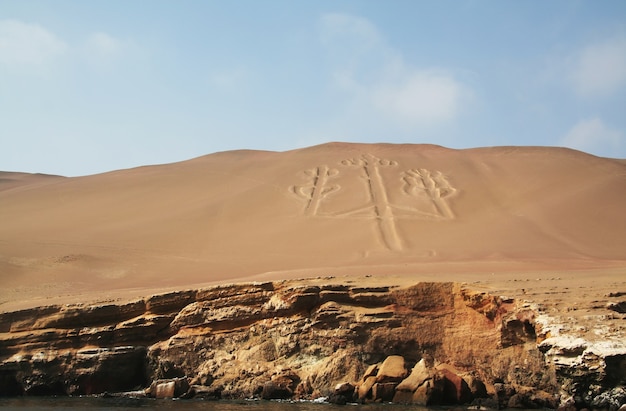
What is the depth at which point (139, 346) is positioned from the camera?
1788 cm

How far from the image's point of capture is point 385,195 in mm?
34562

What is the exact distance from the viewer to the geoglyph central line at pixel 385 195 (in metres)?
31.1

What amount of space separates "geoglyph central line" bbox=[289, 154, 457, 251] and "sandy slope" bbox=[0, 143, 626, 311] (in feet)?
0.34

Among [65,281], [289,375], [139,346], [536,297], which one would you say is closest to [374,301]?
[289,375]

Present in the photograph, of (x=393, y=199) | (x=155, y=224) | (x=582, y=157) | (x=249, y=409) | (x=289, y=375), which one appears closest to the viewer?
(x=249, y=409)

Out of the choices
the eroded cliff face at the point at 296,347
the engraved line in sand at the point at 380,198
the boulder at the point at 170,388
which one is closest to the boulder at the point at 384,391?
the eroded cliff face at the point at 296,347

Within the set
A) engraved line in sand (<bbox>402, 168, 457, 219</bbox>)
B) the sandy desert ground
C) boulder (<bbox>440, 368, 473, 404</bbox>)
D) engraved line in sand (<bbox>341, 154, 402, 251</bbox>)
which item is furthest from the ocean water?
engraved line in sand (<bbox>402, 168, 457, 219</bbox>)

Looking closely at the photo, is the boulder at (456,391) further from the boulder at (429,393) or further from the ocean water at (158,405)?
the ocean water at (158,405)

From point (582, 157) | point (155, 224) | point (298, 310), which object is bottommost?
point (298, 310)

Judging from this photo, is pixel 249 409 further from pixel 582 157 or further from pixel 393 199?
pixel 582 157

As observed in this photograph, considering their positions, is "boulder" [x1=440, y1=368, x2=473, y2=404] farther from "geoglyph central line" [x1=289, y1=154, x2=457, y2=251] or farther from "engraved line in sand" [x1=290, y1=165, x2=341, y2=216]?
"engraved line in sand" [x1=290, y1=165, x2=341, y2=216]

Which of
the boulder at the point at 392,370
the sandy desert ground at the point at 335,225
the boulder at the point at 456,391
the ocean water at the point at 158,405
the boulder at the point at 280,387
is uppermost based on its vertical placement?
the sandy desert ground at the point at 335,225

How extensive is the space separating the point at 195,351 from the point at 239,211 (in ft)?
54.1

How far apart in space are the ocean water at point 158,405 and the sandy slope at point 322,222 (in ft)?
12.5
